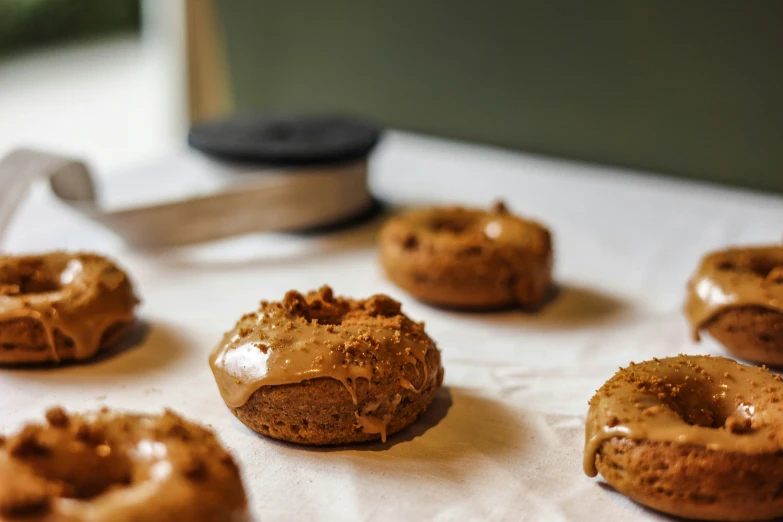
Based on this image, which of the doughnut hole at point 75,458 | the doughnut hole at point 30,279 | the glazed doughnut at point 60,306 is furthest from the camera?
the doughnut hole at point 30,279

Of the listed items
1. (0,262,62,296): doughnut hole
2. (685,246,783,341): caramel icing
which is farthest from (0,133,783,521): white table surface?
(0,262,62,296): doughnut hole

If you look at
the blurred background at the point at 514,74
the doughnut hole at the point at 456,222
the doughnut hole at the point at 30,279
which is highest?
the blurred background at the point at 514,74

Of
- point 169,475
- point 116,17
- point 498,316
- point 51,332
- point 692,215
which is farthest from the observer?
point 116,17

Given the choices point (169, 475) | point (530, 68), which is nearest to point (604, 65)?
point (530, 68)

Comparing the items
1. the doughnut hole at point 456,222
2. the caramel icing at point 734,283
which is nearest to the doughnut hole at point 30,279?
the doughnut hole at point 456,222

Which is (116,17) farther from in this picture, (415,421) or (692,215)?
(415,421)

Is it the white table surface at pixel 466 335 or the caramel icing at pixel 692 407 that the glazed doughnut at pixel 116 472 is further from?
the caramel icing at pixel 692 407

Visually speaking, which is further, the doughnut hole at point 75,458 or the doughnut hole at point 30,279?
the doughnut hole at point 30,279

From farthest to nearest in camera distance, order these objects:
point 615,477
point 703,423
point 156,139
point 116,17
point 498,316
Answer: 1. point 116,17
2. point 156,139
3. point 498,316
4. point 703,423
5. point 615,477
